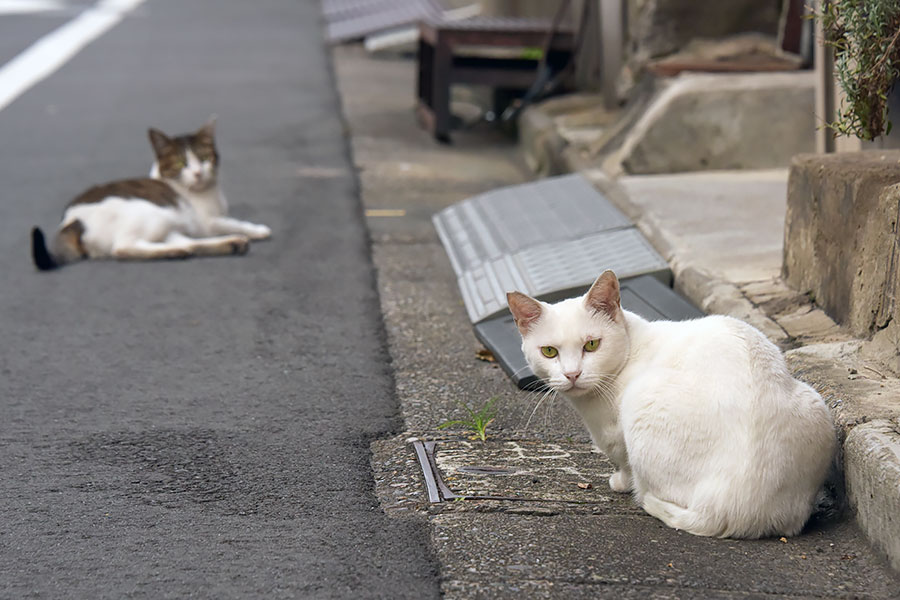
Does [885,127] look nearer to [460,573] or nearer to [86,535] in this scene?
[460,573]

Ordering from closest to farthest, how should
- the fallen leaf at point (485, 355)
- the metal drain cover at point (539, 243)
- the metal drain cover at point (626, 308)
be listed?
the metal drain cover at point (626, 308), the fallen leaf at point (485, 355), the metal drain cover at point (539, 243)

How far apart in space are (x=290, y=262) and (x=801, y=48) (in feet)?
11.8

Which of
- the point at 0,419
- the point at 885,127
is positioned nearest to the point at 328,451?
the point at 0,419

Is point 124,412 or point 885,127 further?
point 885,127

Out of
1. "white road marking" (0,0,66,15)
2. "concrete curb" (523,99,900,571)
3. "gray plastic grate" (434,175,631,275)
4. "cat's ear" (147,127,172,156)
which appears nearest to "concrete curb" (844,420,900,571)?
"concrete curb" (523,99,900,571)

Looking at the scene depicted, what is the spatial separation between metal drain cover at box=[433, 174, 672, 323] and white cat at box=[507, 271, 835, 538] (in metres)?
1.62

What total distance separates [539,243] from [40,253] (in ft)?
8.77

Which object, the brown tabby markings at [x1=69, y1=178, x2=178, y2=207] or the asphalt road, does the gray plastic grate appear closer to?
the asphalt road

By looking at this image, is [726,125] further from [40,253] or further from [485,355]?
[40,253]

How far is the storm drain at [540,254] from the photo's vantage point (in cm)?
477

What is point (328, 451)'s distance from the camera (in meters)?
3.82

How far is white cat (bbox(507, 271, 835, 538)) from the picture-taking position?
9.95ft

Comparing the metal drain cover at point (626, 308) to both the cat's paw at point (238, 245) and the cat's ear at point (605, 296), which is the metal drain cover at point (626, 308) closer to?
the cat's ear at point (605, 296)

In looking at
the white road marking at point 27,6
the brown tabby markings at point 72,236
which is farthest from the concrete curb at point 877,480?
the white road marking at point 27,6
